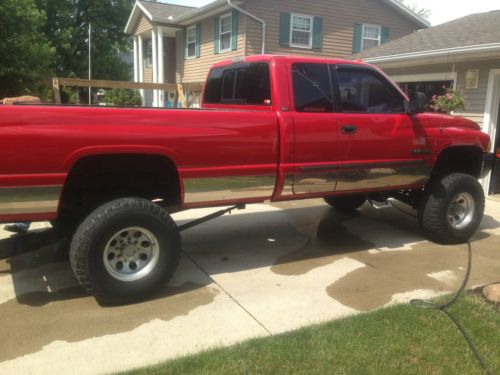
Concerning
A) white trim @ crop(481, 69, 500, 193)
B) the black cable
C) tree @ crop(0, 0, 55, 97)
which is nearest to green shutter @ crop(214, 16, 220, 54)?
tree @ crop(0, 0, 55, 97)

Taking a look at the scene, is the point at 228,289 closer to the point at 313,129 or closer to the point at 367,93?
the point at 313,129

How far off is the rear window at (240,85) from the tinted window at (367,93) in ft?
2.64

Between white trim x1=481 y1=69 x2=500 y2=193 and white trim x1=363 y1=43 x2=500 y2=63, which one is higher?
white trim x1=363 y1=43 x2=500 y2=63

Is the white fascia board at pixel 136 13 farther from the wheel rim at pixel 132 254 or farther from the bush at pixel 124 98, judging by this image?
the wheel rim at pixel 132 254

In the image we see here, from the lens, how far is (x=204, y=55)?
1895cm

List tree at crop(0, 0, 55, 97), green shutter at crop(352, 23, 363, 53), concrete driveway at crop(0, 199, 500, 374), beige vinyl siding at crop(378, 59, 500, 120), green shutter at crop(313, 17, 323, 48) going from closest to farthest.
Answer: concrete driveway at crop(0, 199, 500, 374)
beige vinyl siding at crop(378, 59, 500, 120)
tree at crop(0, 0, 55, 97)
green shutter at crop(313, 17, 323, 48)
green shutter at crop(352, 23, 363, 53)

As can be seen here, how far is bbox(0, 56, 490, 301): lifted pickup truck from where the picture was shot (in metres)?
3.46

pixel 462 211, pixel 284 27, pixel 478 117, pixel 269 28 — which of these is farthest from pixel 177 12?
pixel 462 211

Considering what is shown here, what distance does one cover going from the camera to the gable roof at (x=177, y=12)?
1732 centimetres

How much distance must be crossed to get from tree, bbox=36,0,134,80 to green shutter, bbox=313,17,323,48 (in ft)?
56.7

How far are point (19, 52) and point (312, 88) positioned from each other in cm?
1059

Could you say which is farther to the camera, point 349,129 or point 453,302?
point 349,129

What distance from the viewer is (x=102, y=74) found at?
31844 mm

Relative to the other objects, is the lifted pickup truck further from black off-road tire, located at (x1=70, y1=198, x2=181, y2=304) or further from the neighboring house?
the neighboring house
